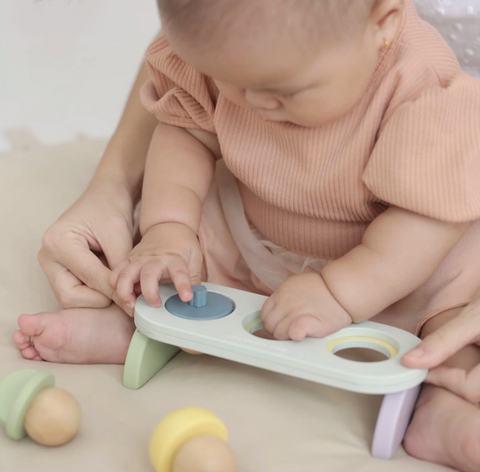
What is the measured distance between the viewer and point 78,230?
943mm

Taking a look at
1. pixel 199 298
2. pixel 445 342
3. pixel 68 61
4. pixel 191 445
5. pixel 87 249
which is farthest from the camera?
pixel 68 61

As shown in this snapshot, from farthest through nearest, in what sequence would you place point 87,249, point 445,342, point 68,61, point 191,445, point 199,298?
point 68,61 < point 87,249 < point 199,298 < point 445,342 < point 191,445

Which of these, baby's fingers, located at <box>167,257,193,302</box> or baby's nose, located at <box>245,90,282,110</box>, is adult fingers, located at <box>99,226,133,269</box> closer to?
baby's fingers, located at <box>167,257,193,302</box>

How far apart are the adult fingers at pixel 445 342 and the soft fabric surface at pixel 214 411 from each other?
9 cm

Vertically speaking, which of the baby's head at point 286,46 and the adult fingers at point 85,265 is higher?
the baby's head at point 286,46

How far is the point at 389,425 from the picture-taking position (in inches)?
26.8

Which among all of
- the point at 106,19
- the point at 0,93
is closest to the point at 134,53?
the point at 106,19

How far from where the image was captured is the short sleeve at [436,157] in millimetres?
750

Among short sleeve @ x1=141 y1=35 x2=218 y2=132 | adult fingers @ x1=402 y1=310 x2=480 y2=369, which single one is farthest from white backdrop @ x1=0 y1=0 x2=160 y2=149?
adult fingers @ x1=402 y1=310 x2=480 y2=369

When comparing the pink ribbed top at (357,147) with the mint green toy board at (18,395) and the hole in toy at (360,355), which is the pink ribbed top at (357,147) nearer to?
the hole in toy at (360,355)

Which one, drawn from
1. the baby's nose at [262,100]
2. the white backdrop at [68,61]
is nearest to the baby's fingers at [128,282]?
the baby's nose at [262,100]

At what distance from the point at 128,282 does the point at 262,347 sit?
0.19 meters

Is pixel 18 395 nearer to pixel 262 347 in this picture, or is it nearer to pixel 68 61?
pixel 262 347

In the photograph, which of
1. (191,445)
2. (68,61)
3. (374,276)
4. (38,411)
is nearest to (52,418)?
(38,411)
